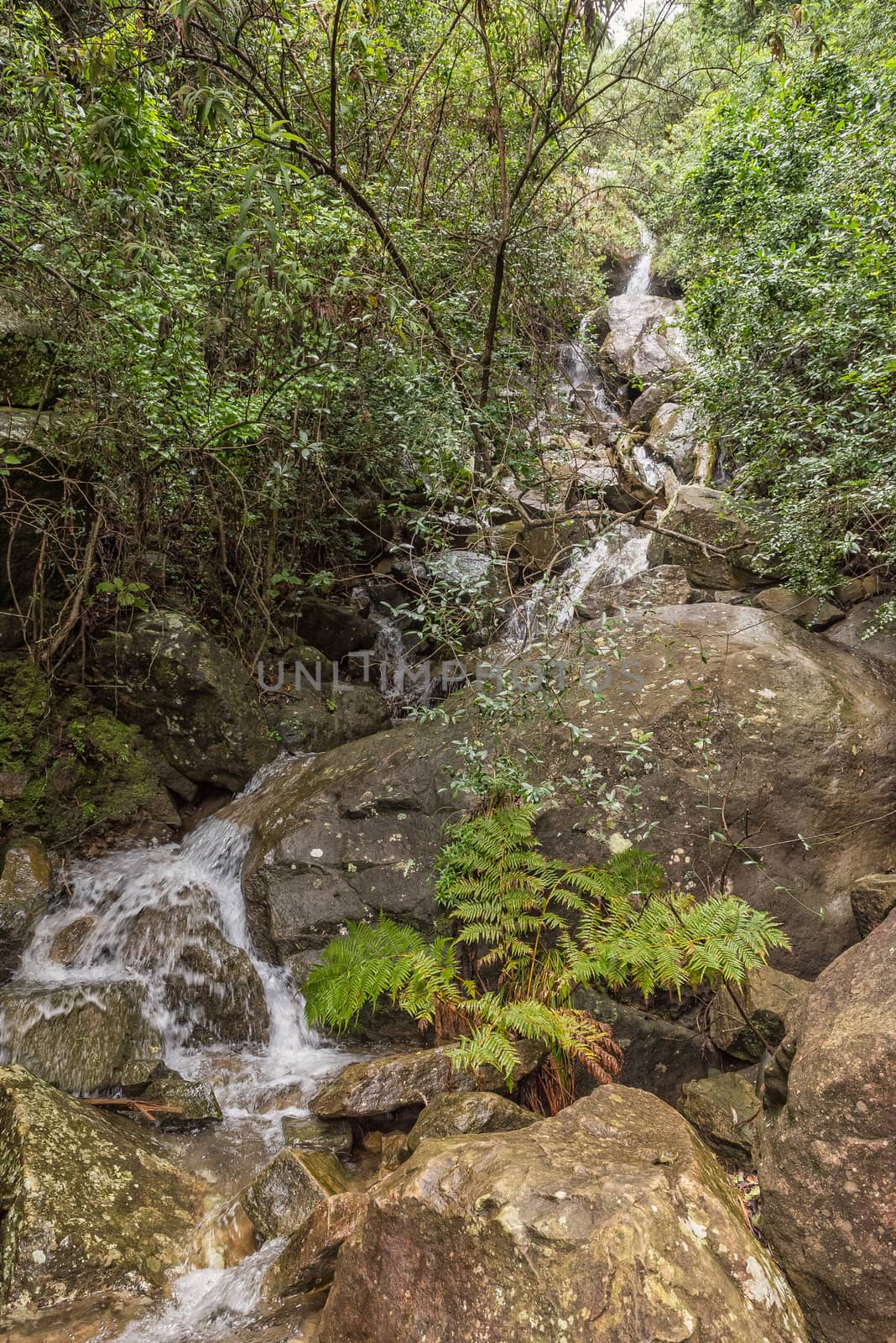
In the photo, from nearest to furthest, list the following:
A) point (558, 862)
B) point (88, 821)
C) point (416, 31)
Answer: point (558, 862)
point (88, 821)
point (416, 31)

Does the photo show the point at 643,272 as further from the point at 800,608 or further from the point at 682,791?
the point at 682,791

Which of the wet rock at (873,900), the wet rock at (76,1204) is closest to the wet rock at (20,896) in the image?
the wet rock at (76,1204)

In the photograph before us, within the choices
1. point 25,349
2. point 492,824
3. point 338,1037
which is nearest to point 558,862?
point 492,824

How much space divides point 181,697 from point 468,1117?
16.2 feet

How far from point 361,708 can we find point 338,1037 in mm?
3977

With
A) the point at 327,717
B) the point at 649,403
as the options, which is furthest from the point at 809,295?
the point at 649,403

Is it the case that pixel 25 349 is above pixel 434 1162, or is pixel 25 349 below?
above

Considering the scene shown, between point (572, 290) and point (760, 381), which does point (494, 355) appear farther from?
point (572, 290)

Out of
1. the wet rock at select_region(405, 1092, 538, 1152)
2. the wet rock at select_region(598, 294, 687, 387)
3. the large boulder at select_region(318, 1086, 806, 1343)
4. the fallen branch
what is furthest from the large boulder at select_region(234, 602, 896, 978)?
the wet rock at select_region(598, 294, 687, 387)

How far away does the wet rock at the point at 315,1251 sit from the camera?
2777 millimetres

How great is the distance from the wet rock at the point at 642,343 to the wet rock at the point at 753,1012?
37.1 ft

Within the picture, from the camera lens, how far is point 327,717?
763 cm

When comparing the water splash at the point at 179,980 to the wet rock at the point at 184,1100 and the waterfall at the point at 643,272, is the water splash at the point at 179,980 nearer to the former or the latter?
the wet rock at the point at 184,1100

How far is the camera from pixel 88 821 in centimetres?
617
